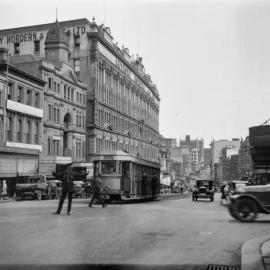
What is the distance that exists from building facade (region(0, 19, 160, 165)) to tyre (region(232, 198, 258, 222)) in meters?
48.6

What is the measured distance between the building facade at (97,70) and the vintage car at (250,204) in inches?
1911

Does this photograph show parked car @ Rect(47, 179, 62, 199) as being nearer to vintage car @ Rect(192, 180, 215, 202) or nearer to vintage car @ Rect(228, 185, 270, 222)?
vintage car @ Rect(192, 180, 215, 202)

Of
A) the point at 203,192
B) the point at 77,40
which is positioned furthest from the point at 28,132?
the point at 77,40

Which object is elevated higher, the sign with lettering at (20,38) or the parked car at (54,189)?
the sign with lettering at (20,38)

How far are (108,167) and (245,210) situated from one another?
1385 centimetres

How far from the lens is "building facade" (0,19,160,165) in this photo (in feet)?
215

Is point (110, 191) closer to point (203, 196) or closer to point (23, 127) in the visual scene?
point (203, 196)

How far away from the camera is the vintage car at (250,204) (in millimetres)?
15953

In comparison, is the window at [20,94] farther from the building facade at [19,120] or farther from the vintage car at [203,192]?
the vintage car at [203,192]

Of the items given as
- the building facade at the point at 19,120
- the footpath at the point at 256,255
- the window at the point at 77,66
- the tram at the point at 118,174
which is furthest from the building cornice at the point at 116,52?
the footpath at the point at 256,255

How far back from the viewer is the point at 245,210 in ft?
52.7

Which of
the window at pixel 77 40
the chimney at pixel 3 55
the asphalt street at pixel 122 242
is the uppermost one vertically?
the window at pixel 77 40

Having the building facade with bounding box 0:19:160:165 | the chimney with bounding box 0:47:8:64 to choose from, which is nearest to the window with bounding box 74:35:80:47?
the building facade with bounding box 0:19:160:165

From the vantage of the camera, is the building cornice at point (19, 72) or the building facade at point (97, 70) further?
the building facade at point (97, 70)
